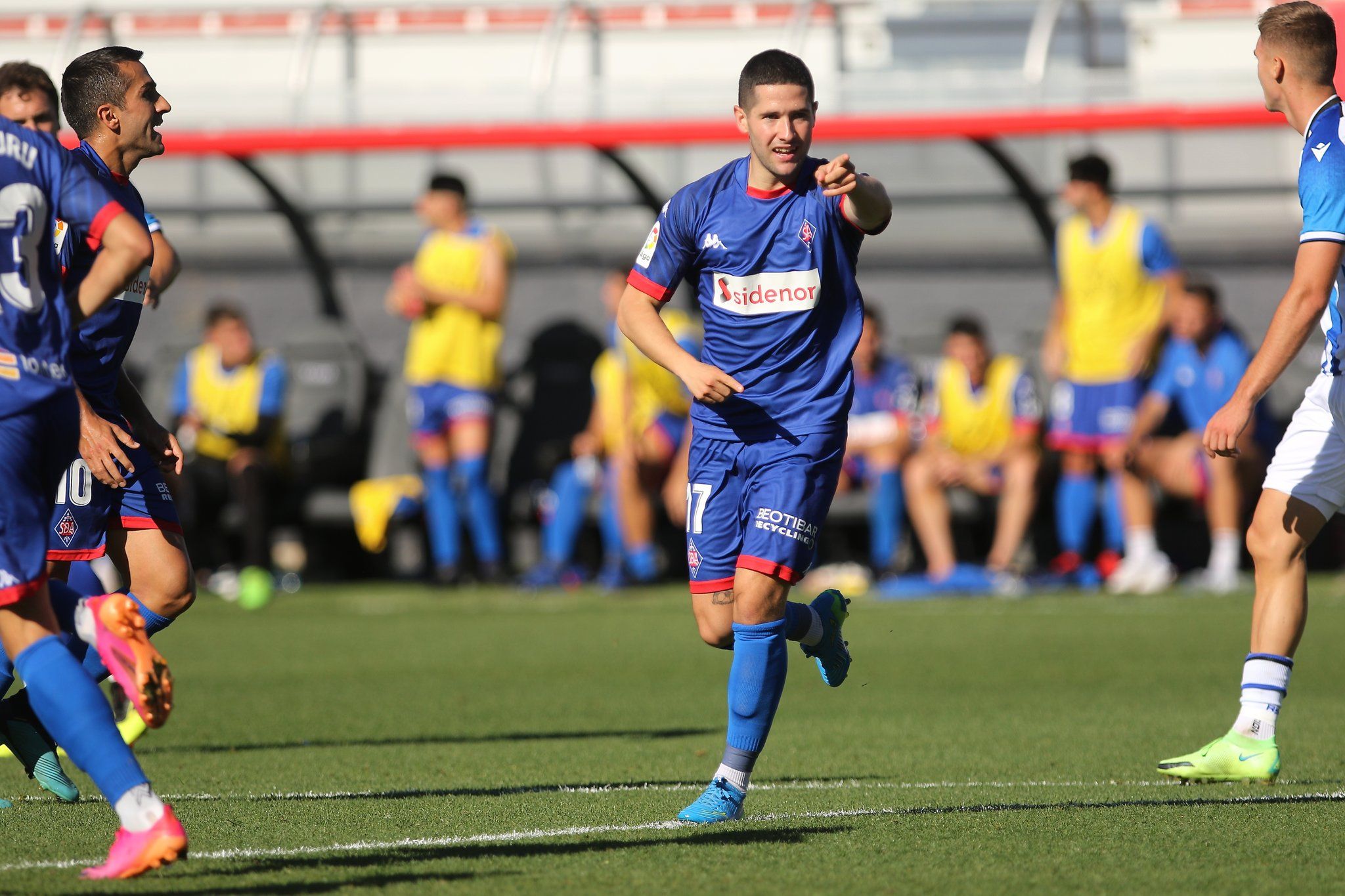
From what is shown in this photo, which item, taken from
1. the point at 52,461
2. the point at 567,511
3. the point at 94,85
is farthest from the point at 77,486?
the point at 567,511

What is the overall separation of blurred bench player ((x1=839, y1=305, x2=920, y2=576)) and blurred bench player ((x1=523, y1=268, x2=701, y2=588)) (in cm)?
121

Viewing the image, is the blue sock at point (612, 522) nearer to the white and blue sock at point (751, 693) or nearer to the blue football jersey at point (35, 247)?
Answer: the white and blue sock at point (751, 693)

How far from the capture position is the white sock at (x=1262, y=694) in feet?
17.5

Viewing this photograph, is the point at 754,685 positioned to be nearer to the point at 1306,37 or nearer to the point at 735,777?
the point at 735,777

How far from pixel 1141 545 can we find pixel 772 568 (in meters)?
7.59

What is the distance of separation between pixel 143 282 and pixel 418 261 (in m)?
7.89

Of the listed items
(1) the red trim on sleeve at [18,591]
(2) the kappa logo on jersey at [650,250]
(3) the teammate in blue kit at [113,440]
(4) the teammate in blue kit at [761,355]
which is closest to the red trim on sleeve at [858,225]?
(4) the teammate in blue kit at [761,355]

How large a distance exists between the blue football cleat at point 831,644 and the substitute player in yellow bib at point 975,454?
6.86 meters

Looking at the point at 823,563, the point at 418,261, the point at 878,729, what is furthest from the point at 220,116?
the point at 878,729

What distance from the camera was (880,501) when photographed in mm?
12539

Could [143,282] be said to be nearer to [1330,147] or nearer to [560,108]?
[1330,147]

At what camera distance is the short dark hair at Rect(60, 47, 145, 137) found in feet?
16.0

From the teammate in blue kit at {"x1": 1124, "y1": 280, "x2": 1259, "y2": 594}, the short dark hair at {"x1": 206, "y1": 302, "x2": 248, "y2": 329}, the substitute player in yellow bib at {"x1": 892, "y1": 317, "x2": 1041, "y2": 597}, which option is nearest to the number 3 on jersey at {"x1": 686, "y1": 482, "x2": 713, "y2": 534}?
the teammate in blue kit at {"x1": 1124, "y1": 280, "x2": 1259, "y2": 594}

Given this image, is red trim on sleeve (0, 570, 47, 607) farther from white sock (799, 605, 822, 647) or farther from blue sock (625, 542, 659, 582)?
blue sock (625, 542, 659, 582)
